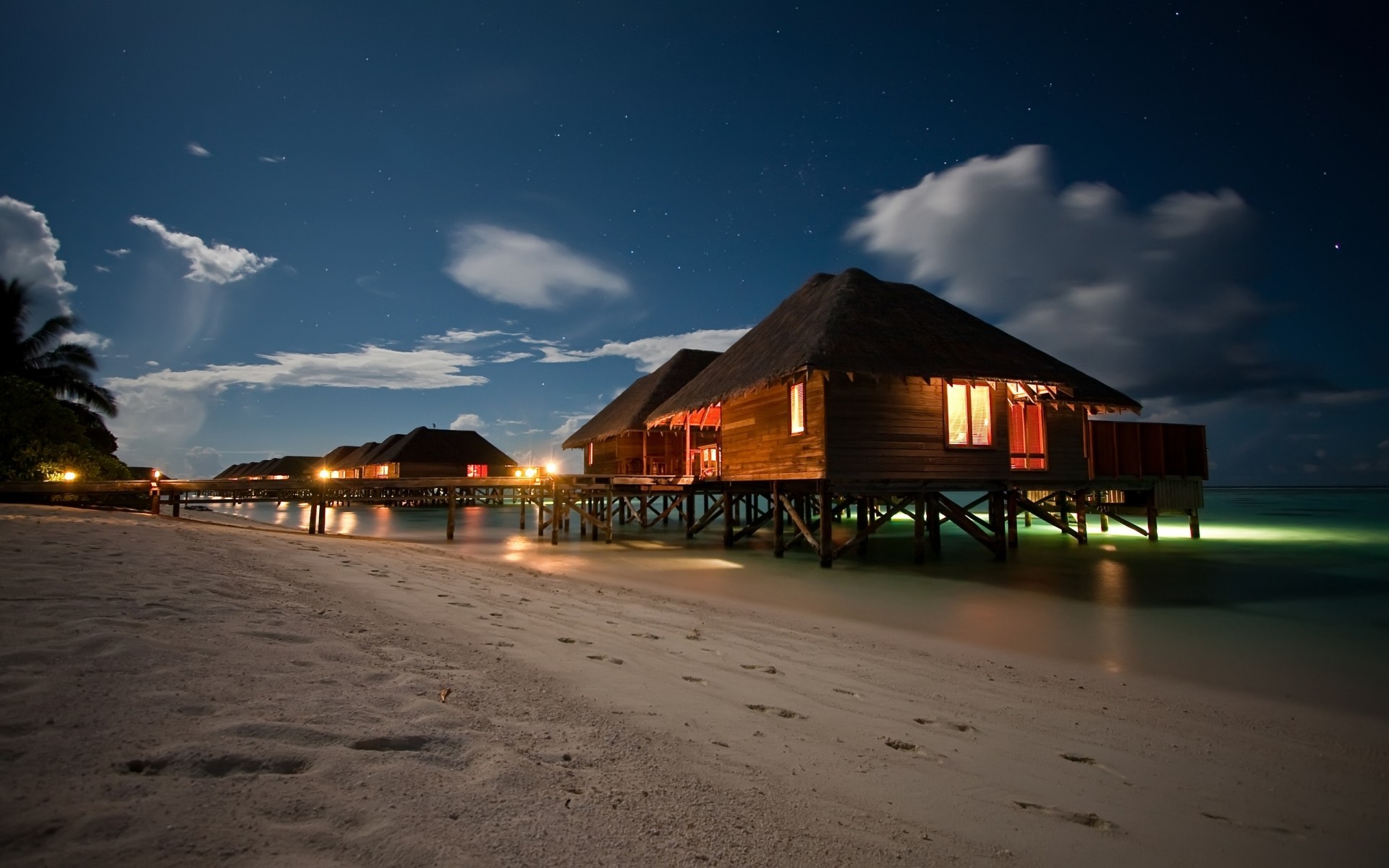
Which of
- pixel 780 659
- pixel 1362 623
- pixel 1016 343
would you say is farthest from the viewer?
pixel 1016 343

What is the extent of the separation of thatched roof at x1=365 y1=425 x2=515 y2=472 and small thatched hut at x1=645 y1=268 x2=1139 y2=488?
132ft

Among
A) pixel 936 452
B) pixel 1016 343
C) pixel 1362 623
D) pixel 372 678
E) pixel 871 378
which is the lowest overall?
pixel 1362 623

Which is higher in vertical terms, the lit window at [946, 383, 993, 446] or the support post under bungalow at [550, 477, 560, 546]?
the lit window at [946, 383, 993, 446]

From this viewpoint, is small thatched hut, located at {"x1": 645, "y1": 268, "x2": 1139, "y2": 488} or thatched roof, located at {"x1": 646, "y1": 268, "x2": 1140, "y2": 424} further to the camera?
small thatched hut, located at {"x1": 645, "y1": 268, "x2": 1139, "y2": 488}

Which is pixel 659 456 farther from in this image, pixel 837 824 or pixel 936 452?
pixel 837 824

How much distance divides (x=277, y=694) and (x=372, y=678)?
1.61ft

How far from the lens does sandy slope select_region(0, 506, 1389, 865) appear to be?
6.89 ft

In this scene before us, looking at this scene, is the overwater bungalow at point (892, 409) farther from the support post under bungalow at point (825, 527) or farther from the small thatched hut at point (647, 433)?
the small thatched hut at point (647, 433)

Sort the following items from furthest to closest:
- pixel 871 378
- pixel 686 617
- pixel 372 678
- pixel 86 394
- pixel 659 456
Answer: pixel 659 456 → pixel 86 394 → pixel 871 378 → pixel 686 617 → pixel 372 678

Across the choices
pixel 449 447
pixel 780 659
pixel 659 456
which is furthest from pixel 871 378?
pixel 449 447

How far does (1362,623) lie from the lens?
30.5ft

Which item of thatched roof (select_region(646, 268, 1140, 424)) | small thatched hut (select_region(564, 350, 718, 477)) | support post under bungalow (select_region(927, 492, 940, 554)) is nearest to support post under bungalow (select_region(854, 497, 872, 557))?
support post under bungalow (select_region(927, 492, 940, 554))

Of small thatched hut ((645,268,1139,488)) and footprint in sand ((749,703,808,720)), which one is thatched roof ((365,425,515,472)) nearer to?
small thatched hut ((645,268,1139,488))

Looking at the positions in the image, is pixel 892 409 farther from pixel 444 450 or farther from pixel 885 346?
pixel 444 450
